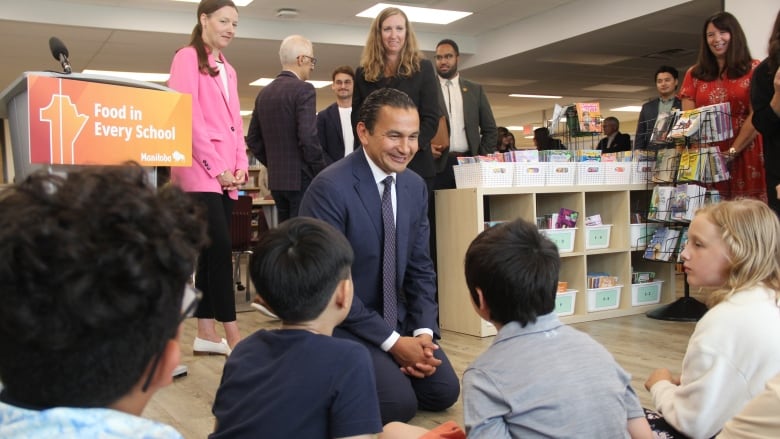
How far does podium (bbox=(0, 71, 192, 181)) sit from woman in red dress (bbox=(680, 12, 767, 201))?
2805 millimetres

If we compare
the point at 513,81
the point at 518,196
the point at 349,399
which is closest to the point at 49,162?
the point at 349,399

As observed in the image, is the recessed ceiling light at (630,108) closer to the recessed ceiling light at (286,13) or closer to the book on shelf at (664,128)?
the recessed ceiling light at (286,13)

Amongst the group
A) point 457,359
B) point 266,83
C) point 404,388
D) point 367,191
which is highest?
point 266,83

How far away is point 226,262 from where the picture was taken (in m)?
2.83

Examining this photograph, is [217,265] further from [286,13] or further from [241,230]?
[286,13]

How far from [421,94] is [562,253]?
1.26m

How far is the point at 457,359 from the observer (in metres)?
3.07

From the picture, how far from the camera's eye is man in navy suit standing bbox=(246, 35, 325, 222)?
3.81 meters

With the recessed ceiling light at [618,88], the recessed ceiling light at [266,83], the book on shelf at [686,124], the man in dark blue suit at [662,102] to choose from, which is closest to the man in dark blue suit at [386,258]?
the book on shelf at [686,124]

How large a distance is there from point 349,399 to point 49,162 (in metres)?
1.00

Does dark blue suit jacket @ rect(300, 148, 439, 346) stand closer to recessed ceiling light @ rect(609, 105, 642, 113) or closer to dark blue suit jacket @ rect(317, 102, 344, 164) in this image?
dark blue suit jacket @ rect(317, 102, 344, 164)

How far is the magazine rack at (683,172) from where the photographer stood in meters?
3.57

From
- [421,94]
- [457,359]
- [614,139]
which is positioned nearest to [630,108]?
[614,139]

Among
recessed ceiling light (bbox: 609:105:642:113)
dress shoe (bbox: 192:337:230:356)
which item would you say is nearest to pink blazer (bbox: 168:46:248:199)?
dress shoe (bbox: 192:337:230:356)
